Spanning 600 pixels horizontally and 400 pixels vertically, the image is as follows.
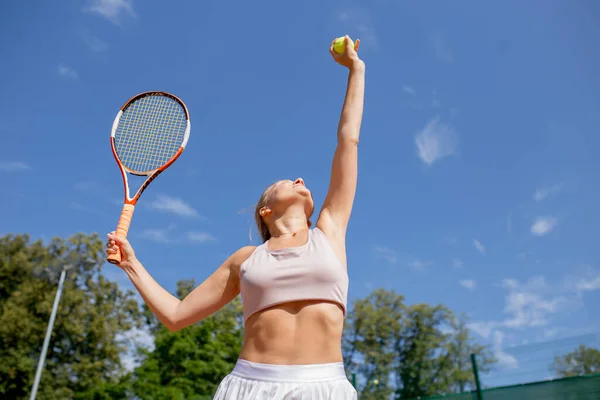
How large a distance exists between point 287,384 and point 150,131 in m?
3.14

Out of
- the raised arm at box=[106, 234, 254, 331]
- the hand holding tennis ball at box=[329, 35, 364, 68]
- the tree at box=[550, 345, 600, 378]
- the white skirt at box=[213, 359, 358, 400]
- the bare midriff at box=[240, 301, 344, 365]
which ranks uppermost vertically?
the hand holding tennis ball at box=[329, 35, 364, 68]

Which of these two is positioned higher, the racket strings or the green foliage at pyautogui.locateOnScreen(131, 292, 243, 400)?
the green foliage at pyautogui.locateOnScreen(131, 292, 243, 400)

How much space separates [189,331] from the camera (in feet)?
82.5

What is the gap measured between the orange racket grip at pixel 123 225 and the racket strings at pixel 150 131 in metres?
0.84

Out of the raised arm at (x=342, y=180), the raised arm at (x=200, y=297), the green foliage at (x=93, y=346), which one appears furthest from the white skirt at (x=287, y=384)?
the green foliage at (x=93, y=346)

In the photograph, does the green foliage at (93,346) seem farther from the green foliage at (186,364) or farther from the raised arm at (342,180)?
the raised arm at (342,180)

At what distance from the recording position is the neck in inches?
91.9

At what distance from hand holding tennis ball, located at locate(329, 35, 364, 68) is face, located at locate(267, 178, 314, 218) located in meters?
0.70

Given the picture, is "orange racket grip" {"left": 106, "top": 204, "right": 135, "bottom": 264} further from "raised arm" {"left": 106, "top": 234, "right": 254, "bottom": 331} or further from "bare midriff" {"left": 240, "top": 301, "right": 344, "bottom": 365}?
"bare midriff" {"left": 240, "top": 301, "right": 344, "bottom": 365}

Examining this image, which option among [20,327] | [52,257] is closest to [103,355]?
[20,327]

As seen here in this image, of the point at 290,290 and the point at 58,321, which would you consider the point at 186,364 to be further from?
the point at 290,290

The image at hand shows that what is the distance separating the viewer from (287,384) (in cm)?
177

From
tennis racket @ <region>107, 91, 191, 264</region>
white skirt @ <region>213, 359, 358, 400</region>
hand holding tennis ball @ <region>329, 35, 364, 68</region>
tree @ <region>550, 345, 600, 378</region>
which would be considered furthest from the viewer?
tree @ <region>550, 345, 600, 378</region>

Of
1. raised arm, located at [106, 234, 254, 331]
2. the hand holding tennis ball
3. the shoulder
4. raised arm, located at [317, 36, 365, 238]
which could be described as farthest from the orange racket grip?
the hand holding tennis ball
